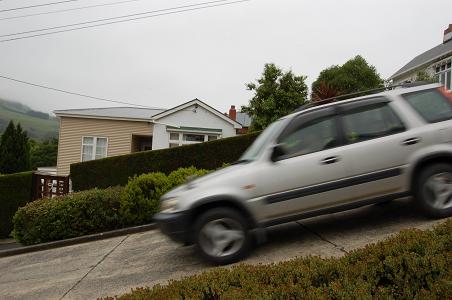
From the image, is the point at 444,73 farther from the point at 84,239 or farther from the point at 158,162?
the point at 84,239

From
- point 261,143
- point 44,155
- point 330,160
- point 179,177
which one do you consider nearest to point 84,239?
point 179,177

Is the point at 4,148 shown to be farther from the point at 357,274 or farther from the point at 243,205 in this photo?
the point at 357,274

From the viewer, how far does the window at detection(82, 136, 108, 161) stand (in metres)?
24.7

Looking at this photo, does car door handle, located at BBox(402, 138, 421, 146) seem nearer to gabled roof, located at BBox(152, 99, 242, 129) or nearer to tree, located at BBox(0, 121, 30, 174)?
gabled roof, located at BBox(152, 99, 242, 129)

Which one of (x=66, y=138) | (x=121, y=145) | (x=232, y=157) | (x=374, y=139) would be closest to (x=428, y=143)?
(x=374, y=139)

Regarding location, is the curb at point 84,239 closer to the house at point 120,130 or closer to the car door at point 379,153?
the car door at point 379,153

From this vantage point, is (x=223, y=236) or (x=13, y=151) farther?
(x=13, y=151)

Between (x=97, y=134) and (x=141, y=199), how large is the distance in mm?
16303

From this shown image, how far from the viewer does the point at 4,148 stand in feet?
99.7

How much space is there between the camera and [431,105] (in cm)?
571

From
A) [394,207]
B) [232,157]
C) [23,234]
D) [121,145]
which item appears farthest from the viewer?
[121,145]

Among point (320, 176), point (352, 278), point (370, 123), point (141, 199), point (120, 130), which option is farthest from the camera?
point (120, 130)

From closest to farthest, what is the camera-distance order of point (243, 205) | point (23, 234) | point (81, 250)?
point (243, 205)
point (81, 250)
point (23, 234)

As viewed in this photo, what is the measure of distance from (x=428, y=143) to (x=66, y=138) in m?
22.8
